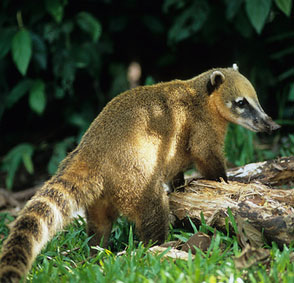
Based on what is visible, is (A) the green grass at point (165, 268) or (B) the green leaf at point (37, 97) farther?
(B) the green leaf at point (37, 97)

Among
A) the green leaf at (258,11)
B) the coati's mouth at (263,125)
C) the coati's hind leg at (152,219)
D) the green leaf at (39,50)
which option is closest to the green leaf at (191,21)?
the green leaf at (258,11)

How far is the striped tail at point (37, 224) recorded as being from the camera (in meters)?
3.05

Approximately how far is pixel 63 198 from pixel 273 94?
607 centimetres

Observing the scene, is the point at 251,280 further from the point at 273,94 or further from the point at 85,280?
the point at 273,94

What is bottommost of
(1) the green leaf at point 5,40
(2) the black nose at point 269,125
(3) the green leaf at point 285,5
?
(2) the black nose at point 269,125

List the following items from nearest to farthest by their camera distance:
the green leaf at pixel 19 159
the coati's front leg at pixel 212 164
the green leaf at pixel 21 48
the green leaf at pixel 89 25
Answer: the coati's front leg at pixel 212 164 → the green leaf at pixel 21 48 → the green leaf at pixel 89 25 → the green leaf at pixel 19 159

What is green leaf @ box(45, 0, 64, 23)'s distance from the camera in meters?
6.77

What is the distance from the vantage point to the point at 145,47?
8.91m

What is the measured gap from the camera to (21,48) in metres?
6.57

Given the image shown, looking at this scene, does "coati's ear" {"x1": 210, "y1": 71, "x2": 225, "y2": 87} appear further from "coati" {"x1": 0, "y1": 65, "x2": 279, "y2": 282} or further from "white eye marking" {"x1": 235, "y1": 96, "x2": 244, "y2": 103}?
"white eye marking" {"x1": 235, "y1": 96, "x2": 244, "y2": 103}

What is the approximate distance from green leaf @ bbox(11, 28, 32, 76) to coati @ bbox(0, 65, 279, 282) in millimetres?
2580

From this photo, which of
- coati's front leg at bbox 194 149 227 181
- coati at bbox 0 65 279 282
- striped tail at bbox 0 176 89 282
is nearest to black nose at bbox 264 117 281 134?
coati at bbox 0 65 279 282

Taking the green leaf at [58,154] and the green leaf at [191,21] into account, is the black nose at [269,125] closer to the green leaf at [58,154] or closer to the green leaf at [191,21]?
the green leaf at [191,21]

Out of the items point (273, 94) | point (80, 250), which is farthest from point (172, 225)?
point (273, 94)
